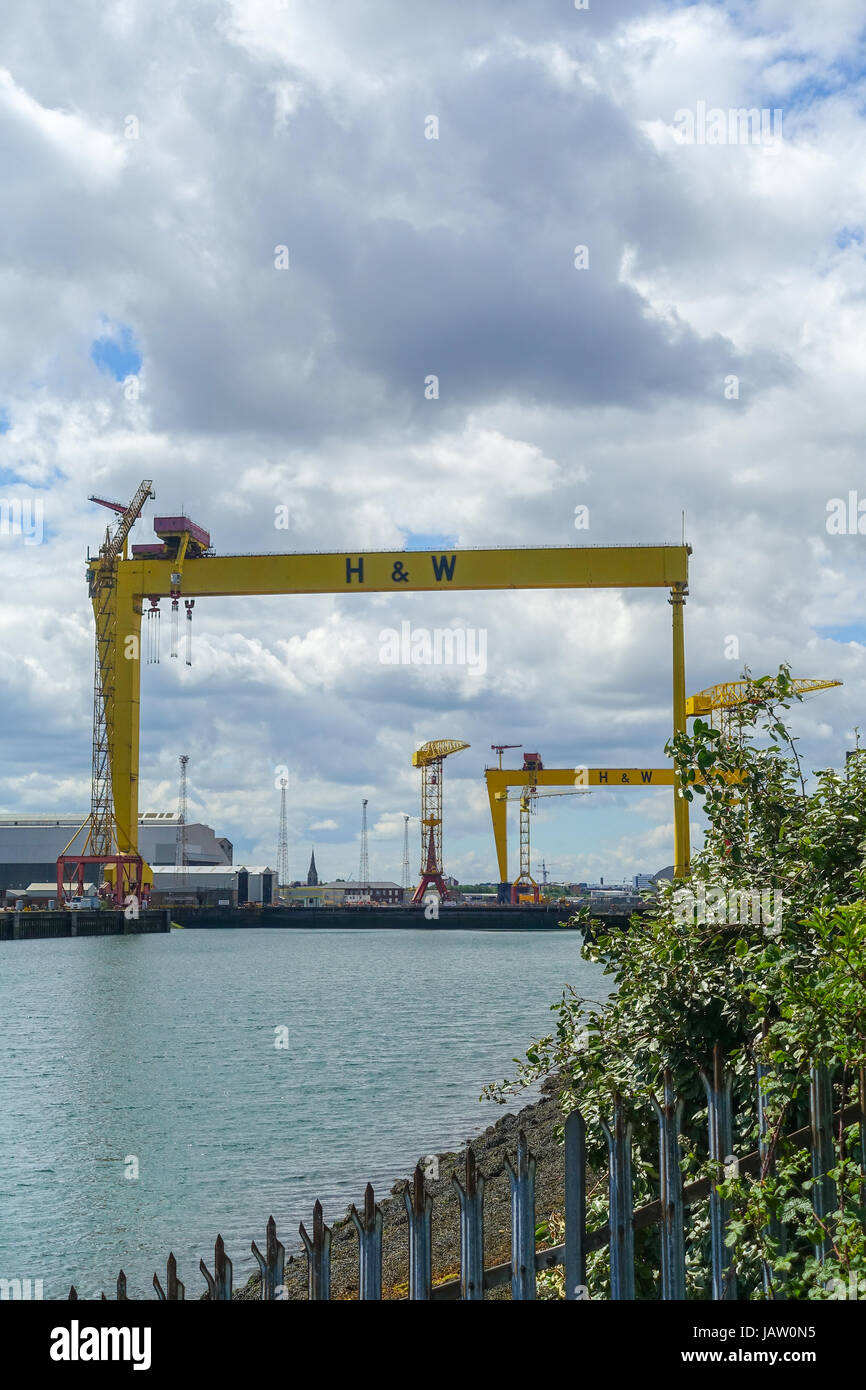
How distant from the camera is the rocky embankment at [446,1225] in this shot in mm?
7953

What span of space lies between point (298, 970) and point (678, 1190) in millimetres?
45377

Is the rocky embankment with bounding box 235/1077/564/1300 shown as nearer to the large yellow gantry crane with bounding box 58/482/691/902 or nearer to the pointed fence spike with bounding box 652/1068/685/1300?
the pointed fence spike with bounding box 652/1068/685/1300

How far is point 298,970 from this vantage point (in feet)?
154

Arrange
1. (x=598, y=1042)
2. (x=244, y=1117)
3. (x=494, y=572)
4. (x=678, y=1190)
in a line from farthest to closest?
1. (x=494, y=572)
2. (x=244, y=1117)
3. (x=598, y=1042)
4. (x=678, y=1190)

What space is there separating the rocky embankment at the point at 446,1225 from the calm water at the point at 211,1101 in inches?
31.3

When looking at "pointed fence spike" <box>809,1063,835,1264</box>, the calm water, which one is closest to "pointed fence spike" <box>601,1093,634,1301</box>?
"pointed fence spike" <box>809,1063,835,1264</box>

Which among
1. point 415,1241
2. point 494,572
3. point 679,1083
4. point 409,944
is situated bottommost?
point 409,944

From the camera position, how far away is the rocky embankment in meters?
7.95

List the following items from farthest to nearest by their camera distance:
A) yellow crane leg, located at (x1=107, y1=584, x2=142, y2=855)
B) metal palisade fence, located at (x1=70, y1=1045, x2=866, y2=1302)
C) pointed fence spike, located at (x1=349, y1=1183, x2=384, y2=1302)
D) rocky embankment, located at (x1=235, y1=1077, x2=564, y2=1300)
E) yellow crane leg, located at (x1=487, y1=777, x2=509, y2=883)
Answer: yellow crane leg, located at (x1=487, y1=777, x2=509, y2=883) < yellow crane leg, located at (x1=107, y1=584, x2=142, y2=855) < rocky embankment, located at (x1=235, y1=1077, x2=564, y2=1300) < pointed fence spike, located at (x1=349, y1=1183, x2=384, y2=1302) < metal palisade fence, located at (x1=70, y1=1045, x2=866, y2=1302)

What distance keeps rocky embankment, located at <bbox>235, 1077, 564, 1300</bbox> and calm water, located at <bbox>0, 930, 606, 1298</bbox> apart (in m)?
0.79

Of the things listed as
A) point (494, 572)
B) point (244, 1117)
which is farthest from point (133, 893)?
point (244, 1117)

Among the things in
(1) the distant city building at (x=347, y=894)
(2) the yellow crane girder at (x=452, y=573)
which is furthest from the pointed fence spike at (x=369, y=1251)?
(1) the distant city building at (x=347, y=894)
